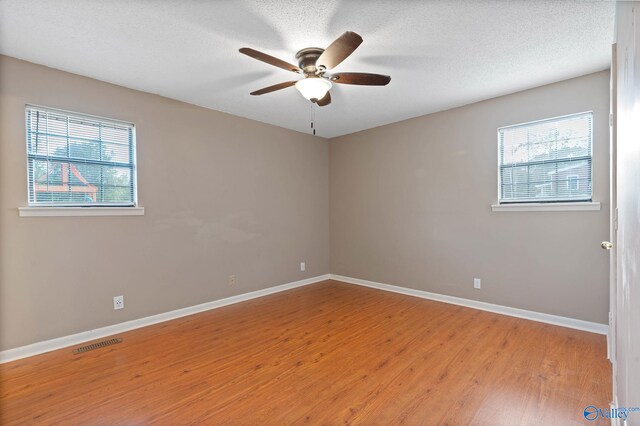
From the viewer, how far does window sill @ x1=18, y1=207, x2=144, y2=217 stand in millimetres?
2570

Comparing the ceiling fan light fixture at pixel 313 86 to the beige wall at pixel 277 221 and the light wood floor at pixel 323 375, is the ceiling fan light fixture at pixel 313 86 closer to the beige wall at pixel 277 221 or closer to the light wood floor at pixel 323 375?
the beige wall at pixel 277 221

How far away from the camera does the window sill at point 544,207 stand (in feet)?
9.55

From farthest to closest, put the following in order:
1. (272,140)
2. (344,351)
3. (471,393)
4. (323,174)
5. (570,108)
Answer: (323,174)
(272,140)
(570,108)
(344,351)
(471,393)

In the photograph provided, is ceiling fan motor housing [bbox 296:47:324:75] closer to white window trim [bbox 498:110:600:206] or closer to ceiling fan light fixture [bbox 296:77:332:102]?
ceiling fan light fixture [bbox 296:77:332:102]

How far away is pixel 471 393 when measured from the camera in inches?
79.0

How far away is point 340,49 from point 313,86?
0.50 metres

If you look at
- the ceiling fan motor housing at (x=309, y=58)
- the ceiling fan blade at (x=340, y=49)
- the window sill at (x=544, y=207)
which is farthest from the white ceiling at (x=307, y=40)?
the window sill at (x=544, y=207)

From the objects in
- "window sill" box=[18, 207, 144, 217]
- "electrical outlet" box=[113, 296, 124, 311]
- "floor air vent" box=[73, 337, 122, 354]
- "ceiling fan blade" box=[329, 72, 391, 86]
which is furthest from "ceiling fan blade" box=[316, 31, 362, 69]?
"floor air vent" box=[73, 337, 122, 354]

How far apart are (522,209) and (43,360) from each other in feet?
15.6

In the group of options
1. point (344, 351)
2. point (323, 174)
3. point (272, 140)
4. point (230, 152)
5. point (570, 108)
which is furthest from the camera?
point (323, 174)

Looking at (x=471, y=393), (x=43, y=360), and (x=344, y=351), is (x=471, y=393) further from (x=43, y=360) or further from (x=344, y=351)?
(x=43, y=360)

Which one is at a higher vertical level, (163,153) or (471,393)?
(163,153)

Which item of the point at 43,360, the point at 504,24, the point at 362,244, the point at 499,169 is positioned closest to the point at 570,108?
the point at 499,169
